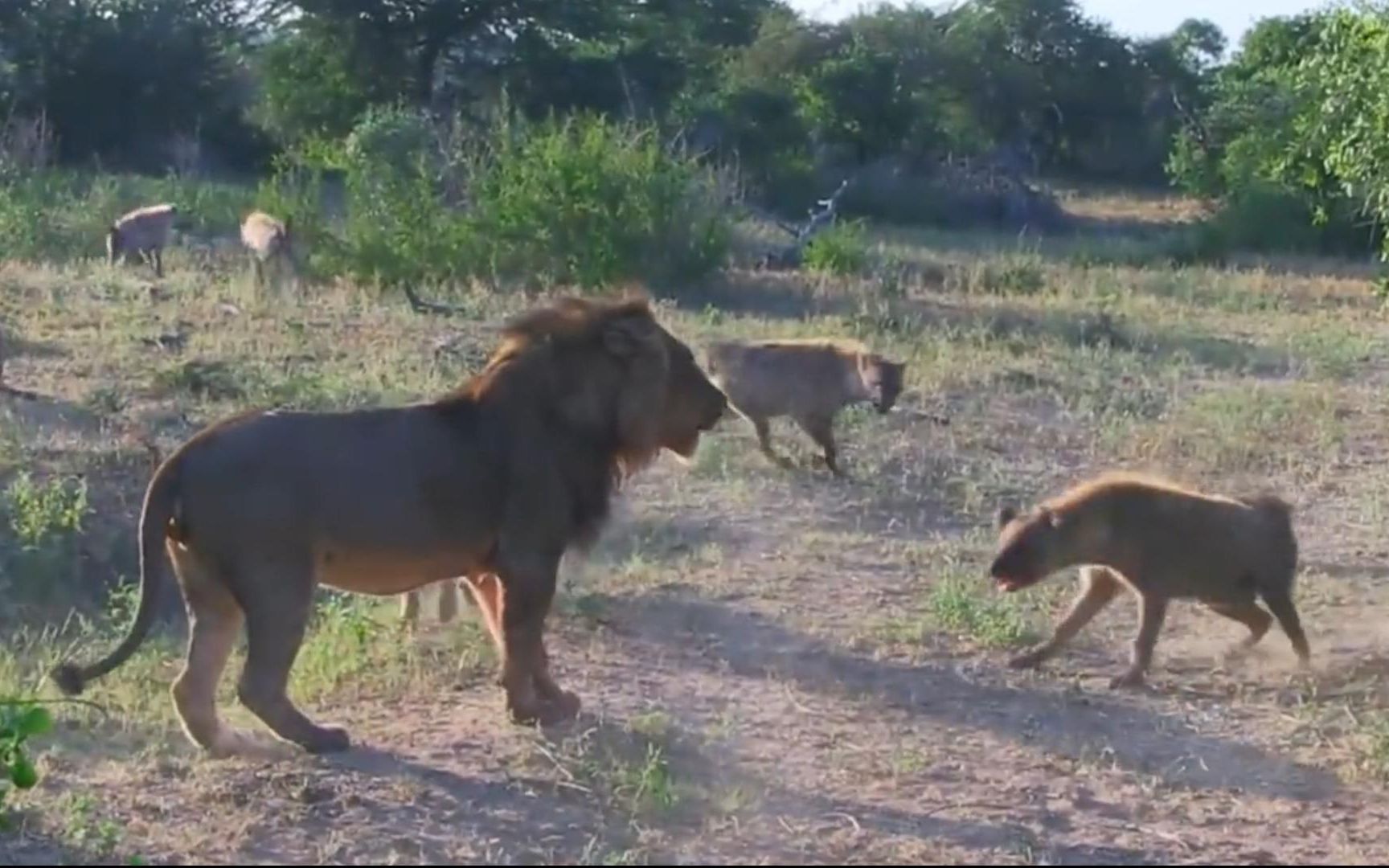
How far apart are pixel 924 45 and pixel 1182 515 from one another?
45193 mm

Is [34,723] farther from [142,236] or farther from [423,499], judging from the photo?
[142,236]

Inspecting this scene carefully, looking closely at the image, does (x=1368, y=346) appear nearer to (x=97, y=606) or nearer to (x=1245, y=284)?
(x=1245, y=284)

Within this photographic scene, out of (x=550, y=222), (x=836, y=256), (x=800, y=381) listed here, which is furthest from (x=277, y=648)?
(x=836, y=256)

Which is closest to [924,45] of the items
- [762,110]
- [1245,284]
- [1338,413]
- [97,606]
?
[762,110]

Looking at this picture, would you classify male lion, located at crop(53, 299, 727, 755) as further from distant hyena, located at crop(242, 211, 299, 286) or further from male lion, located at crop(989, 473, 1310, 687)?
distant hyena, located at crop(242, 211, 299, 286)

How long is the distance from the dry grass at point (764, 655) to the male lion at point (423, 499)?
30 cm

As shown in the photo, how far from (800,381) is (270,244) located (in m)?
8.17

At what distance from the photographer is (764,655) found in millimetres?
8578

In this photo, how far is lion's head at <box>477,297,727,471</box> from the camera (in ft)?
24.7

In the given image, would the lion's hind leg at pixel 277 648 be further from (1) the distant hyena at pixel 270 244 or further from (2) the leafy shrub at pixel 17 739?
(1) the distant hyena at pixel 270 244

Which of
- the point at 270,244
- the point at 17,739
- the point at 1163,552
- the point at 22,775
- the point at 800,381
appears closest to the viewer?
the point at 22,775

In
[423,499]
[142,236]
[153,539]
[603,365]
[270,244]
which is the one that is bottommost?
[142,236]

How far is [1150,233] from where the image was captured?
38.5 m

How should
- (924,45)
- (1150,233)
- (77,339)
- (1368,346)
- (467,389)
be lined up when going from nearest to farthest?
(467,389)
(77,339)
(1368,346)
(1150,233)
(924,45)
